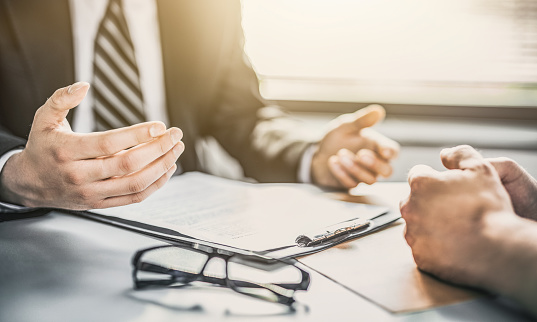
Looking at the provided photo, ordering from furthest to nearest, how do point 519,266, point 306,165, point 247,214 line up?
point 306,165 → point 247,214 → point 519,266

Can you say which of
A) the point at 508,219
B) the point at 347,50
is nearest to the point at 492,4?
the point at 347,50

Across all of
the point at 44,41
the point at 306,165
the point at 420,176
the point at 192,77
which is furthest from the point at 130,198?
the point at 192,77

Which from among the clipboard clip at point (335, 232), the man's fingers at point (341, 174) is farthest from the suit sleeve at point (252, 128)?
the clipboard clip at point (335, 232)

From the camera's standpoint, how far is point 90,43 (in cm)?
97

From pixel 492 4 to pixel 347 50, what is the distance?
1.30ft

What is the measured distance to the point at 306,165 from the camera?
0.81m

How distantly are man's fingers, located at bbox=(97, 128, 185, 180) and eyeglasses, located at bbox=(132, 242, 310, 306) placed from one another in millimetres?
92

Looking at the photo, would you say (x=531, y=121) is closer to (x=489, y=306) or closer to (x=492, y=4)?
(x=492, y=4)

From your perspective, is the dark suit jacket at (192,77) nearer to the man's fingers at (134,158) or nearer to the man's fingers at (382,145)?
the man's fingers at (382,145)

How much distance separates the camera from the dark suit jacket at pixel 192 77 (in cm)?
88

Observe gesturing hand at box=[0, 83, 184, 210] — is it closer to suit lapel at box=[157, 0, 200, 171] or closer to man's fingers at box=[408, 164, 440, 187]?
man's fingers at box=[408, 164, 440, 187]

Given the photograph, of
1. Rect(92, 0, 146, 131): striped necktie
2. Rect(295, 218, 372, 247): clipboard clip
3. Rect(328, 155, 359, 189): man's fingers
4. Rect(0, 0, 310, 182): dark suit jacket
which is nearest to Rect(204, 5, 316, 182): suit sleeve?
Rect(0, 0, 310, 182): dark suit jacket

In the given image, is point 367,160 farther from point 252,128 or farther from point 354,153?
point 252,128

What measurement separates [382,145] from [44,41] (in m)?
0.73
